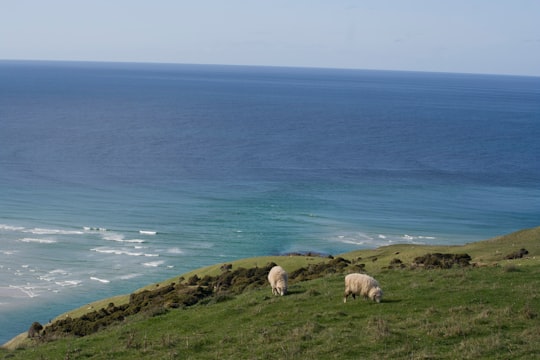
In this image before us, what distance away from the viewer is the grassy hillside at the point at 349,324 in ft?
66.3

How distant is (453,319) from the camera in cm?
2231

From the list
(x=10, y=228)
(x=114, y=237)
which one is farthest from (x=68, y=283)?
(x=10, y=228)

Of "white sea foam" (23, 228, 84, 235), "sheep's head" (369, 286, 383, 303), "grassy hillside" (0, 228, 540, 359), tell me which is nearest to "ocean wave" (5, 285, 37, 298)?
"white sea foam" (23, 228, 84, 235)

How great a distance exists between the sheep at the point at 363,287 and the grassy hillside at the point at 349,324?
13.0 inches

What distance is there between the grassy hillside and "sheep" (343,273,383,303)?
33 cm

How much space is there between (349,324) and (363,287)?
3.31m

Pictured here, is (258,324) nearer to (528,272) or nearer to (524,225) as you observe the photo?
(528,272)

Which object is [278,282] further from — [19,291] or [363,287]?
[19,291]

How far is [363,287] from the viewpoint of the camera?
26.3m

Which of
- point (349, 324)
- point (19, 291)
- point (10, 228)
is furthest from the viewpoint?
point (10, 228)

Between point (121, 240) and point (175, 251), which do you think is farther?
point (121, 240)

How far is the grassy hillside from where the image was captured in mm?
20203

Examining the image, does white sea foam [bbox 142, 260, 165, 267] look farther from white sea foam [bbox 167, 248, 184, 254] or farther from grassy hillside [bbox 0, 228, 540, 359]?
grassy hillside [bbox 0, 228, 540, 359]

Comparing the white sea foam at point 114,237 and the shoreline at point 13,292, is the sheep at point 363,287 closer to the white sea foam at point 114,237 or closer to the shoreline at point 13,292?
the shoreline at point 13,292
